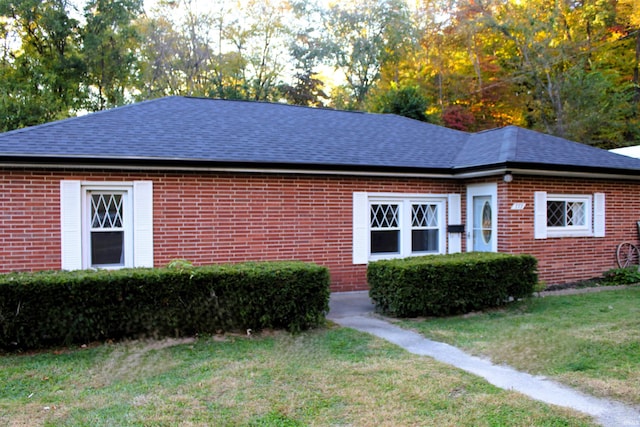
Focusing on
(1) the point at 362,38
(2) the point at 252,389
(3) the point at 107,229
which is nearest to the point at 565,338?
(2) the point at 252,389

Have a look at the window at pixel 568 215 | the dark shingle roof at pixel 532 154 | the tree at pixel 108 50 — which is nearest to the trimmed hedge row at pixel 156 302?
the dark shingle roof at pixel 532 154

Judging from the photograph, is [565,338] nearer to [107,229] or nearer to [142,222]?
[142,222]

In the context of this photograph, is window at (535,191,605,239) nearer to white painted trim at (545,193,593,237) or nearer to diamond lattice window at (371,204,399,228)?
white painted trim at (545,193,593,237)

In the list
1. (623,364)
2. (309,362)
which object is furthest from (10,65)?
(623,364)

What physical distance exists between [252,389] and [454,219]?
294 inches

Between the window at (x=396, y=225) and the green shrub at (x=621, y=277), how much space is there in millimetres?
3695

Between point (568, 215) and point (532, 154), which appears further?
point (568, 215)

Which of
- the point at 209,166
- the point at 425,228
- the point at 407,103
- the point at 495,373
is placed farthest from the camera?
the point at 407,103

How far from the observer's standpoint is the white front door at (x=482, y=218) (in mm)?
10250

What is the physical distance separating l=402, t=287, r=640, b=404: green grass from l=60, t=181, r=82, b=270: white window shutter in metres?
5.61

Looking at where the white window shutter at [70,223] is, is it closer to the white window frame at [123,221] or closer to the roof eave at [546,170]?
the white window frame at [123,221]

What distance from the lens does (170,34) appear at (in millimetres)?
→ 29859

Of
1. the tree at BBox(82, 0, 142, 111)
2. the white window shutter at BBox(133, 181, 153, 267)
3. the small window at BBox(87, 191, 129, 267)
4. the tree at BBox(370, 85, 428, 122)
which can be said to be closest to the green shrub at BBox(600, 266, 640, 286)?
the white window shutter at BBox(133, 181, 153, 267)

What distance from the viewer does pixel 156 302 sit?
20.5 ft
